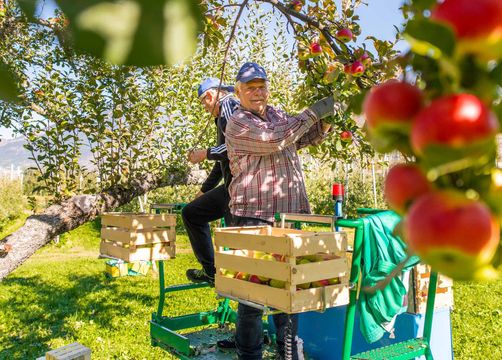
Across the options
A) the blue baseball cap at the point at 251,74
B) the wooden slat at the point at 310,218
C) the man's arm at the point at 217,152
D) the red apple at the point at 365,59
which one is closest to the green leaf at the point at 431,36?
the red apple at the point at 365,59

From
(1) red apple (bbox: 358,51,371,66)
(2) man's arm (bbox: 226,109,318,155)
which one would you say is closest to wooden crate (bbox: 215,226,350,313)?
(2) man's arm (bbox: 226,109,318,155)

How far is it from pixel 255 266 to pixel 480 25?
231 cm

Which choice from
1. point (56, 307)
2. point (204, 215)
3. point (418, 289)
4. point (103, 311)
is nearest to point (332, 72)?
point (418, 289)

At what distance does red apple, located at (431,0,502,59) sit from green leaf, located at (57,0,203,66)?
14cm

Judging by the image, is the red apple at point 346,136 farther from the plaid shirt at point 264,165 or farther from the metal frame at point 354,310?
the metal frame at point 354,310

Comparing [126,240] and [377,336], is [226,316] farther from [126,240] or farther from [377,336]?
[377,336]

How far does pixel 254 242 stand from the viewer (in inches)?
96.7

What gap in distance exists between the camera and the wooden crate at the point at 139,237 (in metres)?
3.81

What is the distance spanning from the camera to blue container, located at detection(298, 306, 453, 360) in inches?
125

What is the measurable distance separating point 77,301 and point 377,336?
4.49 meters

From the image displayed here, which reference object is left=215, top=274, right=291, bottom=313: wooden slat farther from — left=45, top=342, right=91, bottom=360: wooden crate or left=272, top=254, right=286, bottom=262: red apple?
left=45, top=342, right=91, bottom=360: wooden crate

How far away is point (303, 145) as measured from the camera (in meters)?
2.98

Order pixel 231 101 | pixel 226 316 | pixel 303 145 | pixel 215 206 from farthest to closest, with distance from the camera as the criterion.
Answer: pixel 226 316 → pixel 215 206 → pixel 231 101 → pixel 303 145

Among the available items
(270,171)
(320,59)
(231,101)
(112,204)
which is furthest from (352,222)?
(112,204)
